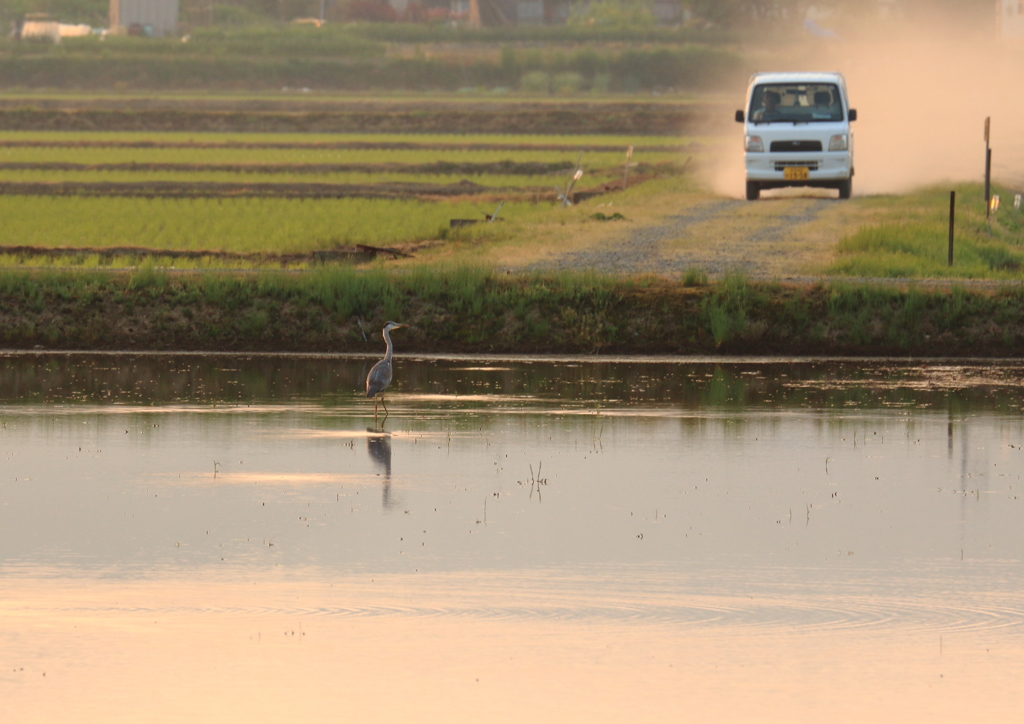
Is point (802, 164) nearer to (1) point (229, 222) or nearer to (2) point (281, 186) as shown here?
(1) point (229, 222)

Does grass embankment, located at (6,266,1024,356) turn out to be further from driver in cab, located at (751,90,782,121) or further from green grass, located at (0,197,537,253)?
driver in cab, located at (751,90,782,121)

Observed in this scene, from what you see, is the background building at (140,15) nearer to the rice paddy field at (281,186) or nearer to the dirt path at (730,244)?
the rice paddy field at (281,186)

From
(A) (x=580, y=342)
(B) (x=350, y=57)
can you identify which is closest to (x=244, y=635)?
(A) (x=580, y=342)

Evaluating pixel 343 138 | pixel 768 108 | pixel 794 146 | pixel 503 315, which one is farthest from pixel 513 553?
pixel 343 138

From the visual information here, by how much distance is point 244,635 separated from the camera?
8555mm

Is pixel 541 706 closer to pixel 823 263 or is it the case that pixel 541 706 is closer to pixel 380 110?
pixel 823 263

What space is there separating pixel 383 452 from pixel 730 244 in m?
13.5

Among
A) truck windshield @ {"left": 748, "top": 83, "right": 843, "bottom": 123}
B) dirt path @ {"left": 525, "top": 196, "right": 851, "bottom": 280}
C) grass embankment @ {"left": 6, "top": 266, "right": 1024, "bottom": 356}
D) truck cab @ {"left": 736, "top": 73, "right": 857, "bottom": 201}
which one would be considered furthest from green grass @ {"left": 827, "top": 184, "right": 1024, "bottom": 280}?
grass embankment @ {"left": 6, "top": 266, "right": 1024, "bottom": 356}

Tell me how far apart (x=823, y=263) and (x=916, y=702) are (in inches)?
649

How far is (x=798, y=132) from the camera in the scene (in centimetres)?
3334

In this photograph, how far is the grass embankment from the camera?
2000 centimetres

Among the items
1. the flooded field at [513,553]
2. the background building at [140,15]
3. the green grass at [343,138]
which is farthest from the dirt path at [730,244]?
the background building at [140,15]

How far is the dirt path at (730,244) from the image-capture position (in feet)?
76.7

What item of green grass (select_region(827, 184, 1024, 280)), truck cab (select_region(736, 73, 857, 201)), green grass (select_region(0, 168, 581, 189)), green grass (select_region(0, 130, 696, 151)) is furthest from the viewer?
green grass (select_region(0, 130, 696, 151))
